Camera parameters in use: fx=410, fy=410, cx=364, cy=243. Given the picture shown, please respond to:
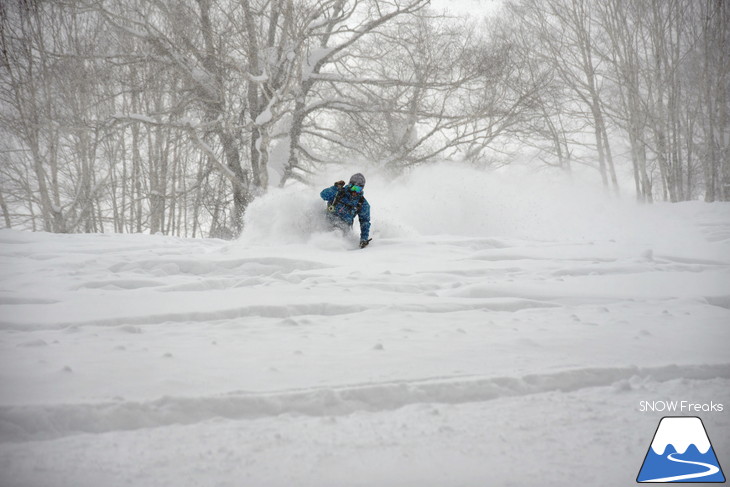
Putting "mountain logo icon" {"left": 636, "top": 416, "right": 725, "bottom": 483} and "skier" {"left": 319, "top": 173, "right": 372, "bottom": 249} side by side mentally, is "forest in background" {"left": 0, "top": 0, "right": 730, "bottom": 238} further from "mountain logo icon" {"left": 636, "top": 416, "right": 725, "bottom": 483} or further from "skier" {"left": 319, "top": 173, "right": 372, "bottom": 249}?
"mountain logo icon" {"left": 636, "top": 416, "right": 725, "bottom": 483}

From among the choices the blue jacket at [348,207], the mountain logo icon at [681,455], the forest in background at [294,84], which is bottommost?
the mountain logo icon at [681,455]

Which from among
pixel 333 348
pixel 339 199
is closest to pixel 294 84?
pixel 339 199

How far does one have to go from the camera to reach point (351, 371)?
1.78 metres

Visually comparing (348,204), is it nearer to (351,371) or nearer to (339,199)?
(339,199)

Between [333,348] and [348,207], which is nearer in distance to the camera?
[333,348]

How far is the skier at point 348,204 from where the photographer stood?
636 cm

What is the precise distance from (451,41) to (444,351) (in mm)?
10006

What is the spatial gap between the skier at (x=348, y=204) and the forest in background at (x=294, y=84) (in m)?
3.49

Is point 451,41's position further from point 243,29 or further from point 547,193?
point 547,193

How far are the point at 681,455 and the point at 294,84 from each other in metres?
10.5

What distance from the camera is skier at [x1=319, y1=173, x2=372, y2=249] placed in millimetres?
6355

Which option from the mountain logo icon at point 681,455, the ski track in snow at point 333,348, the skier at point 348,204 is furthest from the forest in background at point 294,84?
the mountain logo icon at point 681,455

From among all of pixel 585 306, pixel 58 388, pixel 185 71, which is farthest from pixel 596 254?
pixel 185 71

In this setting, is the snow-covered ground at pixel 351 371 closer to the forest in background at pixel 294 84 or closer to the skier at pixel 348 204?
the skier at pixel 348 204
